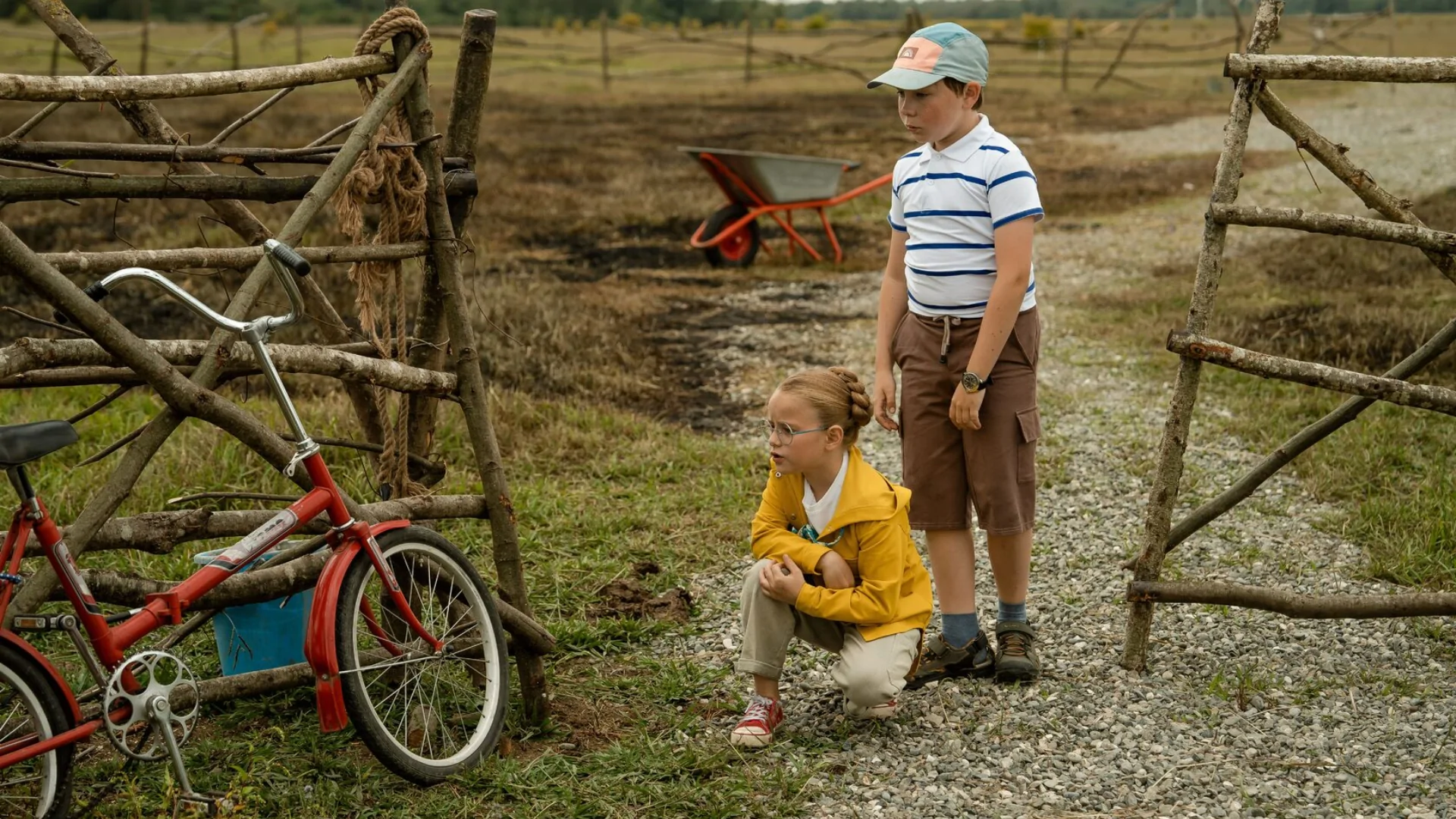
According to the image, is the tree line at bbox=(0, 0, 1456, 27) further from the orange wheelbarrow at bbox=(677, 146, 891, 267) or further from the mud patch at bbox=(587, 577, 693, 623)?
the mud patch at bbox=(587, 577, 693, 623)

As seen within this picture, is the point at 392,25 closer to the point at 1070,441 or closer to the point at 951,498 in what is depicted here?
the point at 951,498

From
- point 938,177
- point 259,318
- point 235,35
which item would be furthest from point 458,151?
point 235,35

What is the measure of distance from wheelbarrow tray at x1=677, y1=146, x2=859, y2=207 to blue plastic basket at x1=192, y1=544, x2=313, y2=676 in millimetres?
7344

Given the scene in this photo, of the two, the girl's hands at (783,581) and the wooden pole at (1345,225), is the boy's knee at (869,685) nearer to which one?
the girl's hands at (783,581)

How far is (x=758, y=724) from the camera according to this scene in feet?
11.3

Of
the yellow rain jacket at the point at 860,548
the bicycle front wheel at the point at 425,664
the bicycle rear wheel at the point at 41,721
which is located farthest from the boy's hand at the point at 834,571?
the bicycle rear wheel at the point at 41,721

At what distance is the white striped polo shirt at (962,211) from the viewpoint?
3.41 meters

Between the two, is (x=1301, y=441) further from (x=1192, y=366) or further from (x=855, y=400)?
(x=855, y=400)

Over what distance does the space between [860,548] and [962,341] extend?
0.66 m

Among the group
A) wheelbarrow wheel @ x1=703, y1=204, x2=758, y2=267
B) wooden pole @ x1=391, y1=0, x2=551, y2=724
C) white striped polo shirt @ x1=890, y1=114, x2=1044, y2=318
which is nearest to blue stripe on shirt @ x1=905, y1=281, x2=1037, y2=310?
white striped polo shirt @ x1=890, y1=114, x2=1044, y2=318

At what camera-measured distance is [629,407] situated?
7039mm

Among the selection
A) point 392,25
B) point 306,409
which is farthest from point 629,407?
point 392,25

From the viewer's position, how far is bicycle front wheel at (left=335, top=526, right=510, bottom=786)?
2910 mm

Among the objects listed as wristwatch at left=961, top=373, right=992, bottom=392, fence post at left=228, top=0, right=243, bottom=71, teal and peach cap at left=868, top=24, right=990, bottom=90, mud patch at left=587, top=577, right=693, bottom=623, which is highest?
fence post at left=228, top=0, right=243, bottom=71
